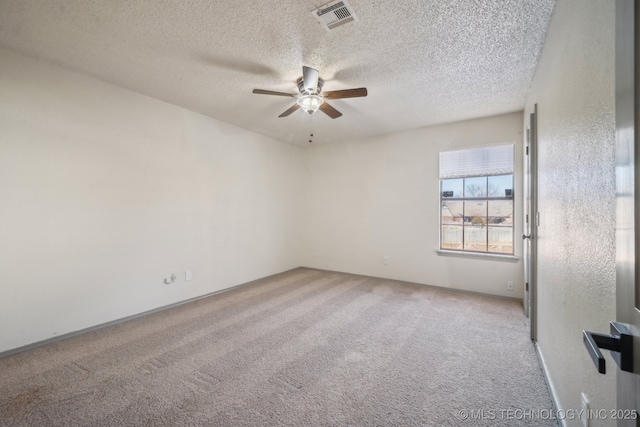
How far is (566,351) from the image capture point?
1.50 m

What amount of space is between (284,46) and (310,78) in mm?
342

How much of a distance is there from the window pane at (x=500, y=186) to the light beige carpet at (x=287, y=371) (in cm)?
160

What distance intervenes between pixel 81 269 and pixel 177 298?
116cm

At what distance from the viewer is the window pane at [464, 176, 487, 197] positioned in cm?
405

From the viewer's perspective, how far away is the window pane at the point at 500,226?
3.87 m

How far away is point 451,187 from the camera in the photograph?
4.30 meters

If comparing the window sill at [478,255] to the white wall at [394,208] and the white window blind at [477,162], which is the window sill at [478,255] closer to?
the white wall at [394,208]

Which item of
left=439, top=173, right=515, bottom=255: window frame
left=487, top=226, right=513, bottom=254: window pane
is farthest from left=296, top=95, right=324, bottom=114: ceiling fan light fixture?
left=487, top=226, right=513, bottom=254: window pane

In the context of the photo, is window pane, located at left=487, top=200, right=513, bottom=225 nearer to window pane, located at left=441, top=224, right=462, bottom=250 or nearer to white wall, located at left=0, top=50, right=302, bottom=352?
window pane, located at left=441, top=224, right=462, bottom=250

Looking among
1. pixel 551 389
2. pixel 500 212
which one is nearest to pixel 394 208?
pixel 500 212

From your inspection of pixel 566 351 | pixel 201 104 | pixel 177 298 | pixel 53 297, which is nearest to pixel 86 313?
pixel 53 297

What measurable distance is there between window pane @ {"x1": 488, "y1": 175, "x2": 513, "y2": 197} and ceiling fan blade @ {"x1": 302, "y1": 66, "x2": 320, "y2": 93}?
307 centimetres

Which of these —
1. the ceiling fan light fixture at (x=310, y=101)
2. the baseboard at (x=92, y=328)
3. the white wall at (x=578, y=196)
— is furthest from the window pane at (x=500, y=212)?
the baseboard at (x=92, y=328)

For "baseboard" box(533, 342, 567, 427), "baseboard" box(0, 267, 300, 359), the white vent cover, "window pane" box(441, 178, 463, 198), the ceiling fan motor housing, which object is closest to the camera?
"baseboard" box(533, 342, 567, 427)
